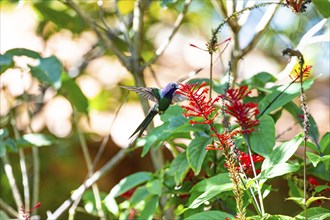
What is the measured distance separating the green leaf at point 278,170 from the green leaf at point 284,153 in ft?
0.10

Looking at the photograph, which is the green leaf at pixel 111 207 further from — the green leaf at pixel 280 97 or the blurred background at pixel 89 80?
the blurred background at pixel 89 80

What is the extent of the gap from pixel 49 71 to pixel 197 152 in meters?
0.48

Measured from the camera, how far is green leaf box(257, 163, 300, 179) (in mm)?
912

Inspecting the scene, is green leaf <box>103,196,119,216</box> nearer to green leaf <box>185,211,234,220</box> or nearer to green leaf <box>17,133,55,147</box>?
green leaf <box>17,133,55,147</box>

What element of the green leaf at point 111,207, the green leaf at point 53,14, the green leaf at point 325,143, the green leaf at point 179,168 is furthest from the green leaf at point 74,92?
the green leaf at point 325,143

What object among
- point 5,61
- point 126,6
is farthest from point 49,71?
point 126,6

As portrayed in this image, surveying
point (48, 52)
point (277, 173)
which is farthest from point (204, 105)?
point (48, 52)

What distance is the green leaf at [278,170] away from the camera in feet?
2.99

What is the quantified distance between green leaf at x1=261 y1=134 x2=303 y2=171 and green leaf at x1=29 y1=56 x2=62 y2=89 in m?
0.57

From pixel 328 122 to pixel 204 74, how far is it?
0.74 meters

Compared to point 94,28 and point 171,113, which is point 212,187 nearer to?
point 171,113

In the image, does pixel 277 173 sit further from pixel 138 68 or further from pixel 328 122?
pixel 328 122

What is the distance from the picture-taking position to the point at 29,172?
2.65 m

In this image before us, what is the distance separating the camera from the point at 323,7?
1.38m
